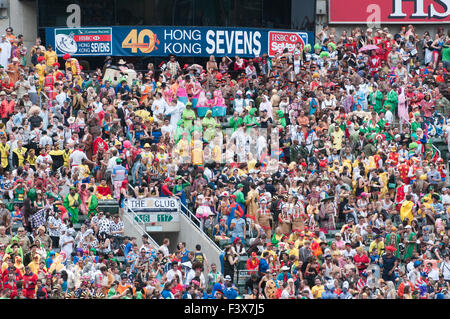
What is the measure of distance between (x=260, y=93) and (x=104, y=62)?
5.76m

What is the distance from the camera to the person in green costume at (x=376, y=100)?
29719mm

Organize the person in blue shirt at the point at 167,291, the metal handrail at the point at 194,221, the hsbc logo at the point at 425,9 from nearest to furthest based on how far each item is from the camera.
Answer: the person in blue shirt at the point at 167,291
the metal handrail at the point at 194,221
the hsbc logo at the point at 425,9

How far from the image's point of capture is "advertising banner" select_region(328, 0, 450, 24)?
34.9 m

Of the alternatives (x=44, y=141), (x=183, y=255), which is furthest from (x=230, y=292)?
(x=44, y=141)

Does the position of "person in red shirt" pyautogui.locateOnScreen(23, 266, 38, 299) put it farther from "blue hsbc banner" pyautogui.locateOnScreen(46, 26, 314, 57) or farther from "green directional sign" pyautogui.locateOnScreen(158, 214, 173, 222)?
"blue hsbc banner" pyautogui.locateOnScreen(46, 26, 314, 57)

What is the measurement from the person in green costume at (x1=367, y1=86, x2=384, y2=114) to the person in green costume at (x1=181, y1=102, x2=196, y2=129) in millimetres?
5832

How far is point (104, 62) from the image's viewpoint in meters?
32.2

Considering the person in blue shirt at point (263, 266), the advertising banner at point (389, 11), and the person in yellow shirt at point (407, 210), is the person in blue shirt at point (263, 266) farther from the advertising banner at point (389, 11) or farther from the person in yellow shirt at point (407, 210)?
the advertising banner at point (389, 11)

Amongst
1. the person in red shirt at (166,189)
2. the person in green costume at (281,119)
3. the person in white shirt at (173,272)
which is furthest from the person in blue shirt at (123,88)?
the person in white shirt at (173,272)

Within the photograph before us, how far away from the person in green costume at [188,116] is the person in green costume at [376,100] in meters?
5.83

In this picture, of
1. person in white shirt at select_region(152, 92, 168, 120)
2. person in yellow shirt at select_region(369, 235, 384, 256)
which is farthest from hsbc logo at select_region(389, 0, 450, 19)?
person in yellow shirt at select_region(369, 235, 384, 256)
